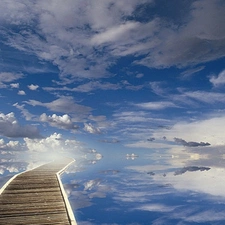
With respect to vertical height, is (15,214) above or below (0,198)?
below

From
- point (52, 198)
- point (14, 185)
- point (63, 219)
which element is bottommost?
point (63, 219)

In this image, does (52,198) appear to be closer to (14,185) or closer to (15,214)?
(15,214)

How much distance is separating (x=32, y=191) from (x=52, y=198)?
334 cm

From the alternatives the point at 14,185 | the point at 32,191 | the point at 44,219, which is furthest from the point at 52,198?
the point at 14,185

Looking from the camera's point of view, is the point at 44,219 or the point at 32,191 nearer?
the point at 44,219

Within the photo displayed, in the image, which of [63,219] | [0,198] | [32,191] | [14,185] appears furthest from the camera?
[14,185]

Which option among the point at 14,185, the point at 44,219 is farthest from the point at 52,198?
the point at 14,185

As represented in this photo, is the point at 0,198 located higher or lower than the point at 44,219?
higher

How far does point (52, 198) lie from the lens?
18453 mm

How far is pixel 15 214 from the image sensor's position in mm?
14586

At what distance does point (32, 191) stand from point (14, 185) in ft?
11.1

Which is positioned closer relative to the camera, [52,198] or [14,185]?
[52,198]

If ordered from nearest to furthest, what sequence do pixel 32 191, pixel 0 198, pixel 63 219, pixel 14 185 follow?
1. pixel 63 219
2. pixel 0 198
3. pixel 32 191
4. pixel 14 185

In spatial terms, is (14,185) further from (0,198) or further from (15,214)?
(15,214)
